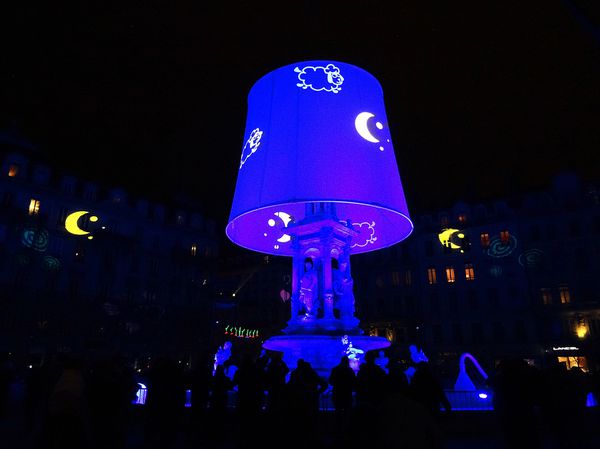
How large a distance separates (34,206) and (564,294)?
177 feet

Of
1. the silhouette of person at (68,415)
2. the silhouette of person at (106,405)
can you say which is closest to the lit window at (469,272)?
the silhouette of person at (106,405)

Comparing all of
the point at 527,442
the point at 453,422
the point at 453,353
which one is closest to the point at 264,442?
the point at 527,442

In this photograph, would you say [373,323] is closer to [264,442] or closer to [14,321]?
[14,321]

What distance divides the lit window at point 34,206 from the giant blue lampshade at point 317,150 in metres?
34.6

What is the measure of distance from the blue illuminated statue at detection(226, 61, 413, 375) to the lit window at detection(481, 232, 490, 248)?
3884 cm

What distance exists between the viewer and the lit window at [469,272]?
52.2 m

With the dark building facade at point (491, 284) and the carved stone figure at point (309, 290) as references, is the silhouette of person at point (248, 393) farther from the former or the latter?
the dark building facade at point (491, 284)

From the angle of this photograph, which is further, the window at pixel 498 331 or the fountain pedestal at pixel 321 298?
the window at pixel 498 331

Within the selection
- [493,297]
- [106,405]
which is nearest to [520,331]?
[493,297]

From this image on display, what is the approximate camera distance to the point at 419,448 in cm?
396

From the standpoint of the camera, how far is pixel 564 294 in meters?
46.5

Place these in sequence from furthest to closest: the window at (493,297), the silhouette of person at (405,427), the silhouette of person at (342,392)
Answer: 1. the window at (493,297)
2. the silhouette of person at (342,392)
3. the silhouette of person at (405,427)

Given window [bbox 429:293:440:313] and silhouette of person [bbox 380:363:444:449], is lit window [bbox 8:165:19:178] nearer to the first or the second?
window [bbox 429:293:440:313]

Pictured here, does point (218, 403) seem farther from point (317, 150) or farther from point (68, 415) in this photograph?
point (317, 150)
